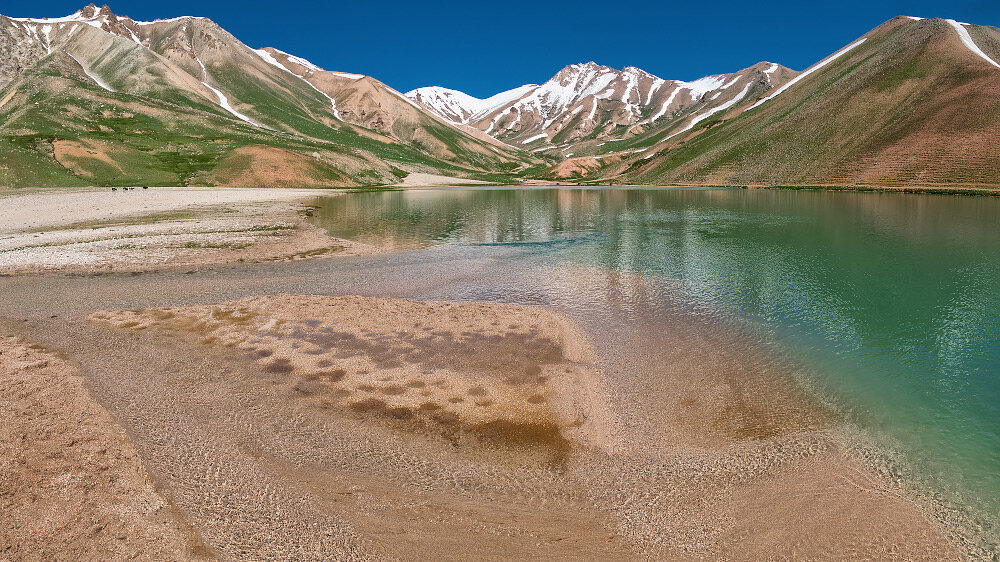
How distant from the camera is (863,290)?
25141mm

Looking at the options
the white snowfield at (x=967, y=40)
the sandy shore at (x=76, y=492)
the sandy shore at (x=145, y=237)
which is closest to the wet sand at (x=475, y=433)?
the sandy shore at (x=76, y=492)

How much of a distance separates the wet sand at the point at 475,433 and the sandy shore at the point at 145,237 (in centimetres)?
1099

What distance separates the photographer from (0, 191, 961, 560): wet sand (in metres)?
8.45

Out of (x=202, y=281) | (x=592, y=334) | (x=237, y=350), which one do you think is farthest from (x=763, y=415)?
(x=202, y=281)

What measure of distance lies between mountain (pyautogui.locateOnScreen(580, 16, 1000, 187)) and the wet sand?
396 feet

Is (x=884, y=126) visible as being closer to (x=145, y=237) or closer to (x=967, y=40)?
(x=967, y=40)

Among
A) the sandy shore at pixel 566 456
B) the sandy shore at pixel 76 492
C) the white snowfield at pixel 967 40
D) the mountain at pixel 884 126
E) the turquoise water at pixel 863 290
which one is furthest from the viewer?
the white snowfield at pixel 967 40

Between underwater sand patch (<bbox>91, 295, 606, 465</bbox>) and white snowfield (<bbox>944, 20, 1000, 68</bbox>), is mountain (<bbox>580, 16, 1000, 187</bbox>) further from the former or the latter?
underwater sand patch (<bbox>91, 295, 606, 465</bbox>)

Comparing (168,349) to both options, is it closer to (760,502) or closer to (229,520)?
(229,520)

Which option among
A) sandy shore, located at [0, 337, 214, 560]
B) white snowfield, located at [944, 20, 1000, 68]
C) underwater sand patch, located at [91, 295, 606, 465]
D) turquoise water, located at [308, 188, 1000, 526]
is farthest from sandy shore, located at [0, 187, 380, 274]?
white snowfield, located at [944, 20, 1000, 68]

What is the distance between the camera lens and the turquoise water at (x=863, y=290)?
1198 centimetres

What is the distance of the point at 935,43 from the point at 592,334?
207027mm

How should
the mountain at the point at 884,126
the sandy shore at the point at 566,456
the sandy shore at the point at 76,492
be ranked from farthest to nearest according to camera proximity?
the mountain at the point at 884,126
the sandy shore at the point at 566,456
the sandy shore at the point at 76,492

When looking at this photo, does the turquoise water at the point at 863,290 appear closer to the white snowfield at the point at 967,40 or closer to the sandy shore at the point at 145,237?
the sandy shore at the point at 145,237
